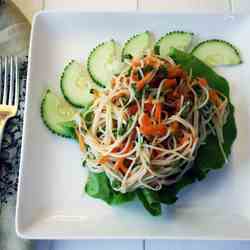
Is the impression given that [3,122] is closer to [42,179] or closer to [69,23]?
[42,179]

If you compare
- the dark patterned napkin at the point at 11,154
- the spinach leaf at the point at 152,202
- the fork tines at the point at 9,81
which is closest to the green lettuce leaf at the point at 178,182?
the spinach leaf at the point at 152,202

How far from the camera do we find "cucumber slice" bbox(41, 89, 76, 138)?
1352mm

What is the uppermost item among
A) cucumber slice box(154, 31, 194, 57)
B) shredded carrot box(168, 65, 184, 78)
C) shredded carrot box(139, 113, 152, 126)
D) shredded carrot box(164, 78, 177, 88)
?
cucumber slice box(154, 31, 194, 57)

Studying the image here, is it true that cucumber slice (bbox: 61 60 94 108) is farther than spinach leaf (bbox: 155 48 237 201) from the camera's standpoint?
Yes

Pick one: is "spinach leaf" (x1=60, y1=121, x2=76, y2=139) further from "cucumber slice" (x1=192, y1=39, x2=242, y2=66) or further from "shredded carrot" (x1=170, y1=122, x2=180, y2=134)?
"cucumber slice" (x1=192, y1=39, x2=242, y2=66)

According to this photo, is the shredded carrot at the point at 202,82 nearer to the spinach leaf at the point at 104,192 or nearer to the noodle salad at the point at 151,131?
the noodle salad at the point at 151,131

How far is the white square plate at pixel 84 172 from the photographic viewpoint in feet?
4.07

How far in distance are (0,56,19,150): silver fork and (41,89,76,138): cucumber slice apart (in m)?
0.09

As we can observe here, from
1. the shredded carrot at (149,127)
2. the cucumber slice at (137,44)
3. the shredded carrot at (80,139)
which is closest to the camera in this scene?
the shredded carrot at (149,127)

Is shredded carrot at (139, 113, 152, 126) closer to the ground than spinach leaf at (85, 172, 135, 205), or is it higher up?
higher up

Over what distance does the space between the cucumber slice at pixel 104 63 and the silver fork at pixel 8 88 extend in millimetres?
214

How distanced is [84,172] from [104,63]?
0.31 m

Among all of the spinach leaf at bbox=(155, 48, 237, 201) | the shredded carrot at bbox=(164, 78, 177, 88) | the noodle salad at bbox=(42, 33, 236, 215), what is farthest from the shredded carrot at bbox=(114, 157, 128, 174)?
the shredded carrot at bbox=(164, 78, 177, 88)

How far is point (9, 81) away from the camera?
142 centimetres
